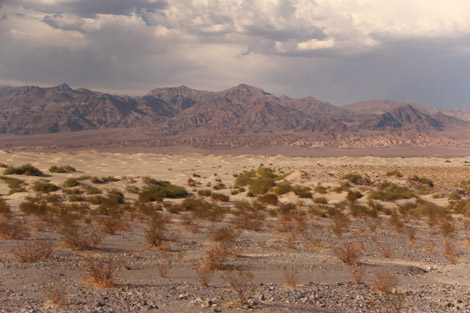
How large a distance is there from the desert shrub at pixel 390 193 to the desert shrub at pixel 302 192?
4.19 m

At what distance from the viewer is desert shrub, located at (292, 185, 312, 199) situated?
28.0 meters

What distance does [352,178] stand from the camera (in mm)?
34625

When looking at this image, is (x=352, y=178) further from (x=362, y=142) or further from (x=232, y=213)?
(x=362, y=142)

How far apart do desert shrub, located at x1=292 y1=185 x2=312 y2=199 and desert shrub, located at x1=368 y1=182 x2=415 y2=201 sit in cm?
419

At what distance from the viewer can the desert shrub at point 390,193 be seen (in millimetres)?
28000

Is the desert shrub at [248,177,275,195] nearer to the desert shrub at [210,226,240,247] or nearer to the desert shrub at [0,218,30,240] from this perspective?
the desert shrub at [210,226,240,247]

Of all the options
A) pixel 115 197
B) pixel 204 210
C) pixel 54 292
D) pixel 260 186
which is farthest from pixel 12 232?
pixel 260 186

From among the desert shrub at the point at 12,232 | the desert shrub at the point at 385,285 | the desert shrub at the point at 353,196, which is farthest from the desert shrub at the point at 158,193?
the desert shrub at the point at 385,285

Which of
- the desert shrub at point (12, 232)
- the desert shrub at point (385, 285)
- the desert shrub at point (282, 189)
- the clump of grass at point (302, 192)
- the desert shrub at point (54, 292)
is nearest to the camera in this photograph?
the desert shrub at point (54, 292)

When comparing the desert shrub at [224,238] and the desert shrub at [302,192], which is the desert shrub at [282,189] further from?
the desert shrub at [224,238]

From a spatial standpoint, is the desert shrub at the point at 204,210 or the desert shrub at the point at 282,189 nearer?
the desert shrub at the point at 204,210

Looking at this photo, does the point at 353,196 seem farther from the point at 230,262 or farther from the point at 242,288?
the point at 242,288

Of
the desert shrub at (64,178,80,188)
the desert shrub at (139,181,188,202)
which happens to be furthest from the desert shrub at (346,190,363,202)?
the desert shrub at (64,178,80,188)

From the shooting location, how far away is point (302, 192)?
2839 cm
